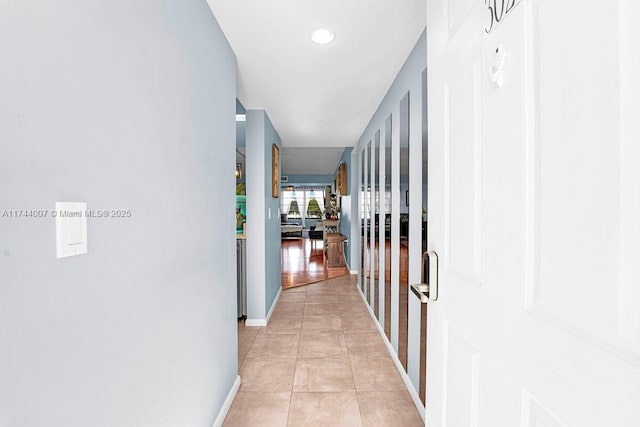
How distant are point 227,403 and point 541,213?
2030 millimetres

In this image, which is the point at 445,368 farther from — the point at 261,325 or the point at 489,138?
the point at 261,325

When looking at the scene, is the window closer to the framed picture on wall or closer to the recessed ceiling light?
the framed picture on wall

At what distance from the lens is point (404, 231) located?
7.54 ft

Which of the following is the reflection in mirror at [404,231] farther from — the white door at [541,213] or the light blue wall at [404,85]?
the white door at [541,213]

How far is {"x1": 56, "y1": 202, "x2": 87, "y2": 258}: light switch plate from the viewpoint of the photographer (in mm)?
703

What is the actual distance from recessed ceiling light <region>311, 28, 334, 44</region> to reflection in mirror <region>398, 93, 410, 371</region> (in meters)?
0.67

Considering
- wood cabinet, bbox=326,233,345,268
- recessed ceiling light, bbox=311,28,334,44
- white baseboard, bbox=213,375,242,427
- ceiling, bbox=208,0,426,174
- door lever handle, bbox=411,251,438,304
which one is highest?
ceiling, bbox=208,0,426,174

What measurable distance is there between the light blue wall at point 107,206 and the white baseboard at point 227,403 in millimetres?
201

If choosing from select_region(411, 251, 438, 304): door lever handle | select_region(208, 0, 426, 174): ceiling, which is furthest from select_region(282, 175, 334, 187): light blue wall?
select_region(411, 251, 438, 304): door lever handle

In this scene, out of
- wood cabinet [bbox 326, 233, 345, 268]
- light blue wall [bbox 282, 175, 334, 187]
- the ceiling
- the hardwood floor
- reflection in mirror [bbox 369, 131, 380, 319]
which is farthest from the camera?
light blue wall [bbox 282, 175, 334, 187]

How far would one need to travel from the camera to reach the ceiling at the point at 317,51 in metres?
1.68

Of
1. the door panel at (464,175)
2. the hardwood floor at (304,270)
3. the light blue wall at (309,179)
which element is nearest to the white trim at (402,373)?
the door panel at (464,175)

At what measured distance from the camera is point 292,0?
1590mm

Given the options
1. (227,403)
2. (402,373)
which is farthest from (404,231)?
(227,403)
